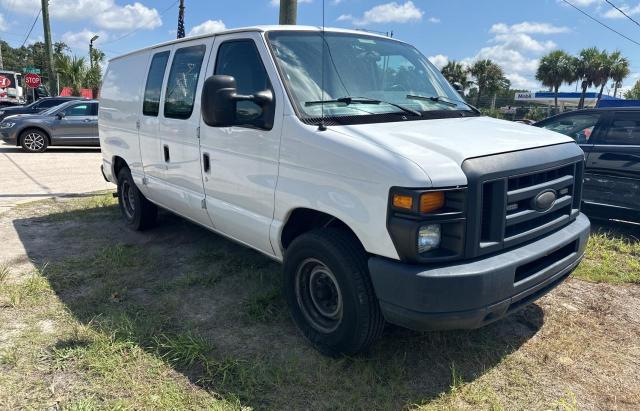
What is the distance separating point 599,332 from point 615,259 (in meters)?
1.86

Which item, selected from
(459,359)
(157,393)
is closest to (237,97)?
(157,393)

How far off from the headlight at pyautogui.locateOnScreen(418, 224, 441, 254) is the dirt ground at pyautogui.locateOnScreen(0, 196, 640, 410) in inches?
35.1

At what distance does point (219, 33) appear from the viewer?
401 cm

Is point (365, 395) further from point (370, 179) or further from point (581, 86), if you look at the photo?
point (581, 86)

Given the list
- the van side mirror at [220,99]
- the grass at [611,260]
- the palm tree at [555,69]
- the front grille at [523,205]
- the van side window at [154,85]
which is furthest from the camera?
the palm tree at [555,69]

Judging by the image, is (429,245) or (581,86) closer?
(429,245)

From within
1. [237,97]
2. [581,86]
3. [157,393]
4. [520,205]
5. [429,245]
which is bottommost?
[157,393]

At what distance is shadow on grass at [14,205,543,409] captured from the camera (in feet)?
9.61

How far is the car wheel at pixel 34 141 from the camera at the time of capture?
46.1ft

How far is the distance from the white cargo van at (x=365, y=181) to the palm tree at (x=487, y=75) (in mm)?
54300

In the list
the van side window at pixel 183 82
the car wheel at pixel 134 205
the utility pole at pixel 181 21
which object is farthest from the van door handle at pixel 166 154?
the utility pole at pixel 181 21

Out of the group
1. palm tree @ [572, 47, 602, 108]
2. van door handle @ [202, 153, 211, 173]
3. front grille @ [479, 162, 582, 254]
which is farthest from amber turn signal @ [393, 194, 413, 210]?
palm tree @ [572, 47, 602, 108]

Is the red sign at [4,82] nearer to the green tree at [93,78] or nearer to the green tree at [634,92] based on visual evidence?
the green tree at [93,78]

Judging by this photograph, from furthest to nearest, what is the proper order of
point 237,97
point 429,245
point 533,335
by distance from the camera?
point 533,335, point 237,97, point 429,245
